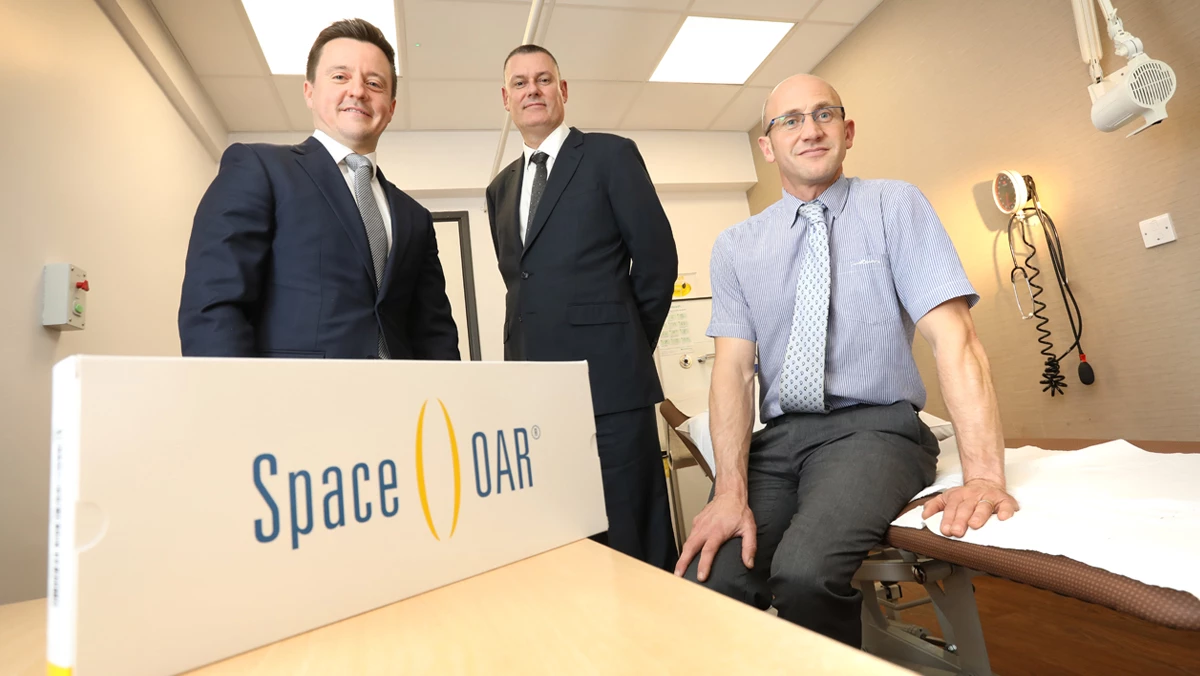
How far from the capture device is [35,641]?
51 cm

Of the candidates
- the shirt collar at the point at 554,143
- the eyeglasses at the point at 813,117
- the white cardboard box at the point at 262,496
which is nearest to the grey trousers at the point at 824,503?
the white cardboard box at the point at 262,496

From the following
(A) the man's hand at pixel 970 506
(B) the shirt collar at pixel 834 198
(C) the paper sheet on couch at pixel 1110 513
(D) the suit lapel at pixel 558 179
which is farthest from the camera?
(D) the suit lapel at pixel 558 179

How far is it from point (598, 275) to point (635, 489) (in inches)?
20.3

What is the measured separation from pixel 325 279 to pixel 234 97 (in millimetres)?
3152

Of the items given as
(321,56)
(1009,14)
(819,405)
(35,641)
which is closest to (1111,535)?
(819,405)

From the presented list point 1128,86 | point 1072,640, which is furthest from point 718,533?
point 1128,86

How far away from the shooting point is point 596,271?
152cm

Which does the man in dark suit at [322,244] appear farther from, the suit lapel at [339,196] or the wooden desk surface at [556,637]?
the wooden desk surface at [556,637]

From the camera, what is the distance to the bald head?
1.40 m

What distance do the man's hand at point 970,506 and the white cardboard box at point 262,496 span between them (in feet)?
2.07

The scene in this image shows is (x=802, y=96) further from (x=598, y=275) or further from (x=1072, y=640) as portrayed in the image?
(x=1072, y=640)

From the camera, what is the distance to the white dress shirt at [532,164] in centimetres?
166

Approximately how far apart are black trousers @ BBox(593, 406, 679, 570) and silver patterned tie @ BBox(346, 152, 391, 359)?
0.57 m

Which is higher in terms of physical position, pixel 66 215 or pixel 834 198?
Result: pixel 66 215
